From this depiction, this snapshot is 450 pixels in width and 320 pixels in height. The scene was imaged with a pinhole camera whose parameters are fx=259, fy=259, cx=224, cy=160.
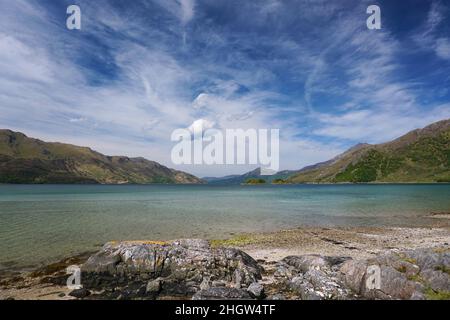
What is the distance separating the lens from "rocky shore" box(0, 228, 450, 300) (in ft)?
45.7

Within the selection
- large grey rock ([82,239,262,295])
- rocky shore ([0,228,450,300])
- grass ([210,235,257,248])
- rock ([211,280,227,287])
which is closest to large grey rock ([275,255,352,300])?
rocky shore ([0,228,450,300])

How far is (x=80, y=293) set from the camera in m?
16.5

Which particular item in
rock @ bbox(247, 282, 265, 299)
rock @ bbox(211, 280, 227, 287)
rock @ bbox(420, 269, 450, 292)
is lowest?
rock @ bbox(211, 280, 227, 287)

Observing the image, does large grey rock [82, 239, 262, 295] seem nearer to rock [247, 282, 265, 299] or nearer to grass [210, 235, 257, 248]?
rock [247, 282, 265, 299]

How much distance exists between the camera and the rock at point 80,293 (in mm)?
16328

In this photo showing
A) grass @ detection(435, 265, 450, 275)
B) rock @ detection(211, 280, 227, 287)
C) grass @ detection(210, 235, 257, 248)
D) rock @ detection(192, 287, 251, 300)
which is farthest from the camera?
grass @ detection(210, 235, 257, 248)

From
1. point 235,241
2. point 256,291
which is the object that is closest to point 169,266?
point 256,291

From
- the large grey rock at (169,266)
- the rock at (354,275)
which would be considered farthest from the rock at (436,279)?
the large grey rock at (169,266)

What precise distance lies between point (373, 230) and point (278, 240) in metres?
17.4

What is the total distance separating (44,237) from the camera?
35188mm

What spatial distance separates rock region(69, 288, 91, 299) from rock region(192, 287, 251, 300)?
24.8 feet

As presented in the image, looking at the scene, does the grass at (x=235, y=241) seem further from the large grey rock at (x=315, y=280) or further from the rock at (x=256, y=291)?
the rock at (x=256, y=291)
